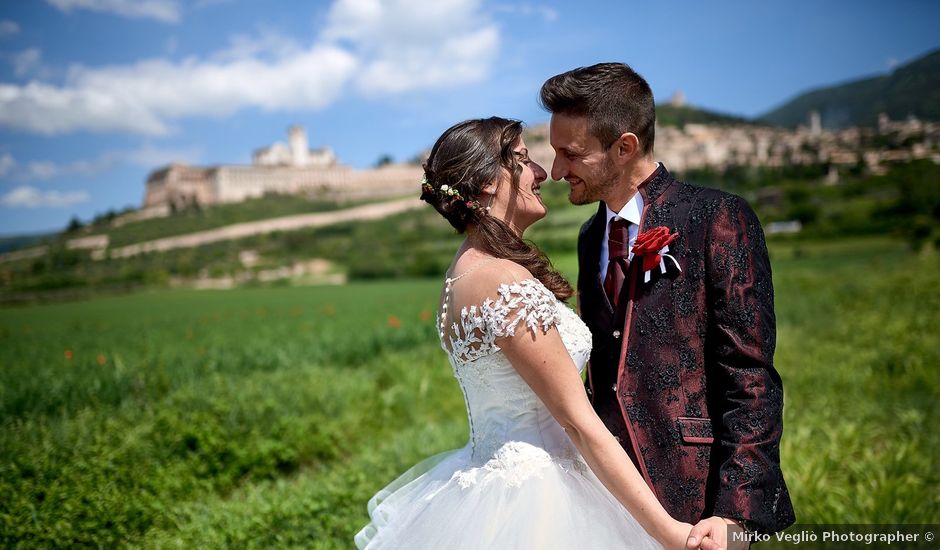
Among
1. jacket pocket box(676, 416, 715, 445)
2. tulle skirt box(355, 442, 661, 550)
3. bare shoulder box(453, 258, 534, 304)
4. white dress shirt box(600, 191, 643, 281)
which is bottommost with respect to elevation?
tulle skirt box(355, 442, 661, 550)

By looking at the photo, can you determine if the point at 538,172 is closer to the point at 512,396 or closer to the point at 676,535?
the point at 512,396

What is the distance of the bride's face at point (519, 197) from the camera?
7.78 ft

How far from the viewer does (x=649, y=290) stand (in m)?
2.23

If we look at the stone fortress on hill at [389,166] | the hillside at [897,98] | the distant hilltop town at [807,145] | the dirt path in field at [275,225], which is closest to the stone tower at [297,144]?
the stone fortress on hill at [389,166]

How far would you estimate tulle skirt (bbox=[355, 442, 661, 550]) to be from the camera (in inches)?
85.0

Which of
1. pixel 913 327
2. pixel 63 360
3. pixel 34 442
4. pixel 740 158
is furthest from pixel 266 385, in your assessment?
pixel 740 158

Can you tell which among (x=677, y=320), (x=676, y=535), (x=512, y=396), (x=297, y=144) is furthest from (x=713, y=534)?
(x=297, y=144)

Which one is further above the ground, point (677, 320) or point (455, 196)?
point (455, 196)

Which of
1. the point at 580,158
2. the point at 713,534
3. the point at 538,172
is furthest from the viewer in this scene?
the point at 538,172

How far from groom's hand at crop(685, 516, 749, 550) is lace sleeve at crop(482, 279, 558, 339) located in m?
0.80

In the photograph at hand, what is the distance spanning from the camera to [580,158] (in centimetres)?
223

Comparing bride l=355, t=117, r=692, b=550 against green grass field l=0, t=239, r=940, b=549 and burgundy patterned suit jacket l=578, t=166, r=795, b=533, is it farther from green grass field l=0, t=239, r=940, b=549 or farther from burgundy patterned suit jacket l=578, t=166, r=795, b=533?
green grass field l=0, t=239, r=940, b=549

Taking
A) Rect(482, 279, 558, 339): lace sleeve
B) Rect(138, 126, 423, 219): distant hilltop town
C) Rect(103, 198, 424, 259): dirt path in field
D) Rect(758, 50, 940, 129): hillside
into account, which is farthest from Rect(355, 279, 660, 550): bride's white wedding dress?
Rect(138, 126, 423, 219): distant hilltop town

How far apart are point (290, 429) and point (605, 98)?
598 cm
